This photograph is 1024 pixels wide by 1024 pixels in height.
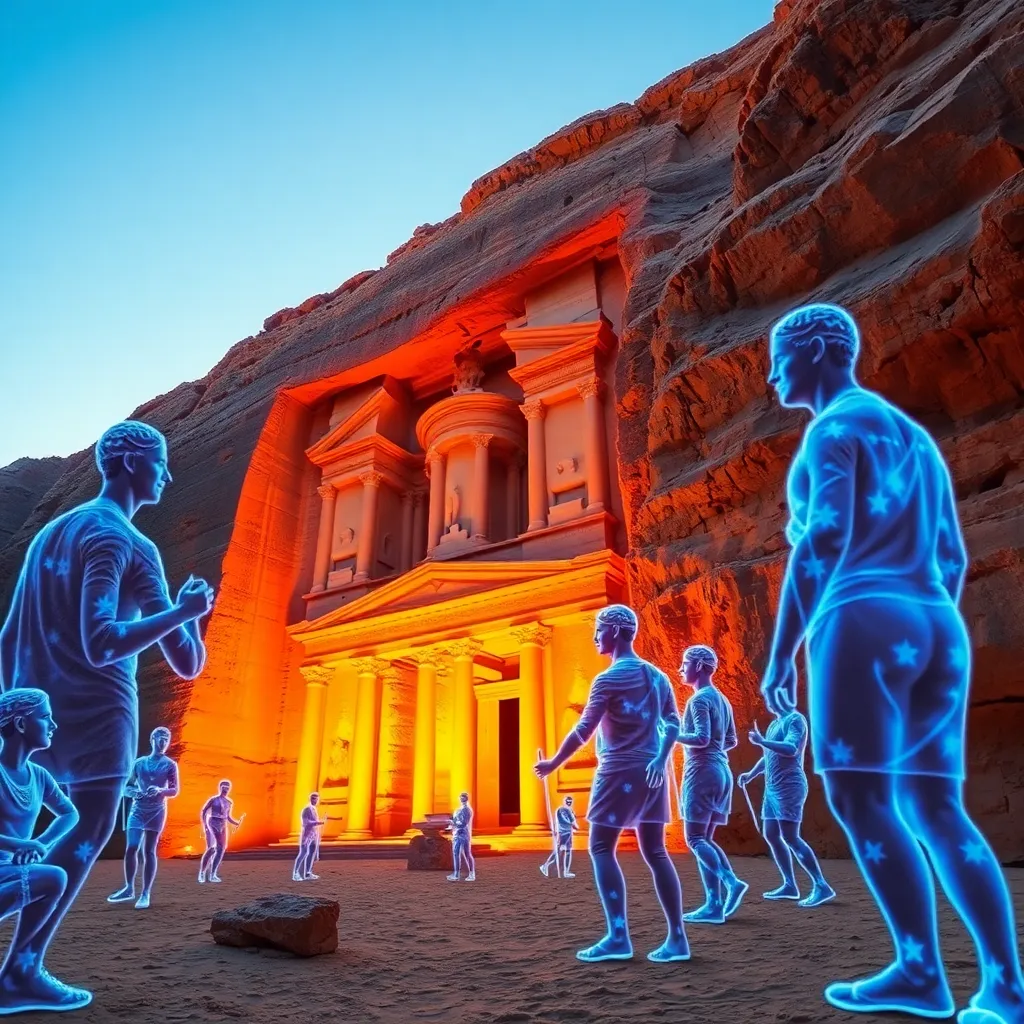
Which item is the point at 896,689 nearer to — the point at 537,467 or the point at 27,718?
the point at 27,718

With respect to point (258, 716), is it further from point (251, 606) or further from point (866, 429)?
point (866, 429)

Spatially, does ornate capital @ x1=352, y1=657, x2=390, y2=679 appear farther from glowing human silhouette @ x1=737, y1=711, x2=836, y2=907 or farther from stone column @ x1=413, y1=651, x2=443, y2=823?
glowing human silhouette @ x1=737, y1=711, x2=836, y2=907

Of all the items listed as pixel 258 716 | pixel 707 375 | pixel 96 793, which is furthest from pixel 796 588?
pixel 258 716

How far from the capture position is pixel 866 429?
3.30 m

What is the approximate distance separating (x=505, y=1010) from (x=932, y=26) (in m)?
14.6

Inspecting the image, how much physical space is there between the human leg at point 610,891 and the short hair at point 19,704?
2.96 m

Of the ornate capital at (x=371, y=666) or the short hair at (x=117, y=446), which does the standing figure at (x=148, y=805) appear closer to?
the short hair at (x=117, y=446)

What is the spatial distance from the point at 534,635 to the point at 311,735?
8.20 meters

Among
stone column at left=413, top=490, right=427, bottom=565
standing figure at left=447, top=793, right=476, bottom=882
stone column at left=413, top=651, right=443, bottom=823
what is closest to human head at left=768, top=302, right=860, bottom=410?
standing figure at left=447, top=793, right=476, bottom=882

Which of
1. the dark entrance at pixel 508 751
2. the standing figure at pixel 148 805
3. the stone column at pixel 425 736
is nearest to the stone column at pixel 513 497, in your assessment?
the dark entrance at pixel 508 751

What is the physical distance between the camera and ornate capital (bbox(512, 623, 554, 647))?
18516 mm

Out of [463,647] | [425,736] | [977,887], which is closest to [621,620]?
[977,887]

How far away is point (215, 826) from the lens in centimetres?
1114

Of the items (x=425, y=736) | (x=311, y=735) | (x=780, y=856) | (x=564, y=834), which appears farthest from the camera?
(x=311, y=735)
